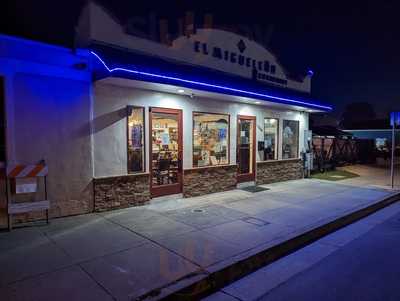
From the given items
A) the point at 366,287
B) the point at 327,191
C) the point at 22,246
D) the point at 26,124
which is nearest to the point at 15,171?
the point at 26,124

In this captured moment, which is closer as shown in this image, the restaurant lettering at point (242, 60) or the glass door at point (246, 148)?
the restaurant lettering at point (242, 60)

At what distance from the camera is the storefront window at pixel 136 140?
7363mm

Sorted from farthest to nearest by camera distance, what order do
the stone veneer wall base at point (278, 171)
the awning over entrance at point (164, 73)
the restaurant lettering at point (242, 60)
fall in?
the stone veneer wall base at point (278, 171), the restaurant lettering at point (242, 60), the awning over entrance at point (164, 73)

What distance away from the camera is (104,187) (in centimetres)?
682

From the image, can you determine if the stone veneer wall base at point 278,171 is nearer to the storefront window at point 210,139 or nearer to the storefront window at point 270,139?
the storefront window at point 270,139

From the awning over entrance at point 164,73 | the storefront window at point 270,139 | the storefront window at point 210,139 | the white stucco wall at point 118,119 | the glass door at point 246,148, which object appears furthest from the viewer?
the storefront window at point 270,139

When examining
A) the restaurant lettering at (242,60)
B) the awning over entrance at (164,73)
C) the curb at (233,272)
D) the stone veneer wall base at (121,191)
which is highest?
the restaurant lettering at (242,60)

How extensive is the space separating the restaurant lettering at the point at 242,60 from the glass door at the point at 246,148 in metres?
1.98

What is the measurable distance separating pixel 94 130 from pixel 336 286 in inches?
228

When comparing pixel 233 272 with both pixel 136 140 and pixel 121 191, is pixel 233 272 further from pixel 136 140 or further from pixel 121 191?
pixel 136 140

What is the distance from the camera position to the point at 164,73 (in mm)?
6695

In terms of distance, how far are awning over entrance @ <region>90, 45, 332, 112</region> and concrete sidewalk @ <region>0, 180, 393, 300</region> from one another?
10.6 feet

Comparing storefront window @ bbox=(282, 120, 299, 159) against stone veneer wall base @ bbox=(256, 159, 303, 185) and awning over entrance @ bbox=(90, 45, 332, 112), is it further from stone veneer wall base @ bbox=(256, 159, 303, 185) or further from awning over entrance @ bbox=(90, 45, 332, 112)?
awning over entrance @ bbox=(90, 45, 332, 112)

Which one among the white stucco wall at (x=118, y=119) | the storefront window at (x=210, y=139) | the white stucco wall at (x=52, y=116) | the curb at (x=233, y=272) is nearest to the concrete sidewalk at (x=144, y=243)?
the curb at (x=233, y=272)
